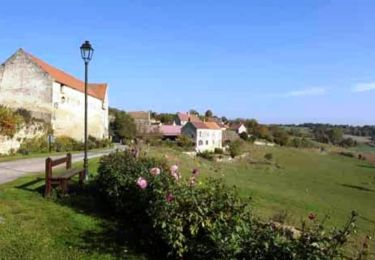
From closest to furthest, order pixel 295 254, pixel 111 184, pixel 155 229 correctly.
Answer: pixel 295 254 < pixel 155 229 < pixel 111 184

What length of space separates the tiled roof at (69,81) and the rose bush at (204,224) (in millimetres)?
39339

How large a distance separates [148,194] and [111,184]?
1911mm

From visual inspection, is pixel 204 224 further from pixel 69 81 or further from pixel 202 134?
pixel 202 134

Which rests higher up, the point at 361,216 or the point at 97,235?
the point at 97,235

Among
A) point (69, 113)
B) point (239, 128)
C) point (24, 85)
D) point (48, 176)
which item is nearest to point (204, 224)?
point (48, 176)

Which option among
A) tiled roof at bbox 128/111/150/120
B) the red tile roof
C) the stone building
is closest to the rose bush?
the stone building

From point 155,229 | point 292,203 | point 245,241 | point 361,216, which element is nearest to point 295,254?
point 245,241

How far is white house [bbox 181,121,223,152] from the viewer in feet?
298

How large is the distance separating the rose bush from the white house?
7854cm

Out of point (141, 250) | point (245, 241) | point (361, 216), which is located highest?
point (245, 241)

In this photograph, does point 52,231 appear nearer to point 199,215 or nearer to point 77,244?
point 77,244

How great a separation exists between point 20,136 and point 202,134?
61.1 m

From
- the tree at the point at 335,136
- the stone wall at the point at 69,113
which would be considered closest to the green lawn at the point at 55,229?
the stone wall at the point at 69,113

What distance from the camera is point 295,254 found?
17.9ft
